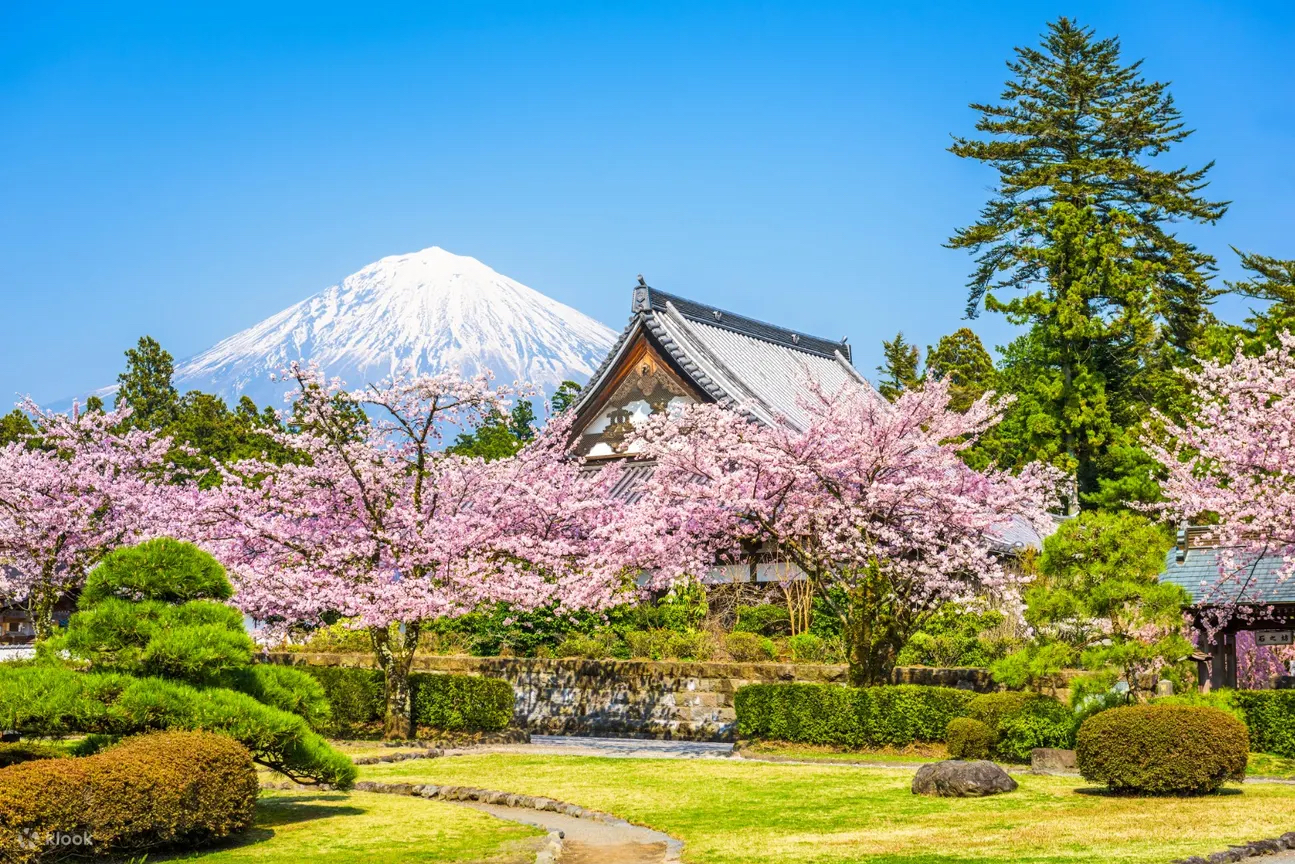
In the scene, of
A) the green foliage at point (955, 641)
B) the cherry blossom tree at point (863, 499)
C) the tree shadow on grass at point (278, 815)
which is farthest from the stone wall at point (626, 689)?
the tree shadow on grass at point (278, 815)

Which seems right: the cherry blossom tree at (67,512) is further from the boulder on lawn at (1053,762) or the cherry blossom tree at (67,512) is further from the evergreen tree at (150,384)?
the evergreen tree at (150,384)

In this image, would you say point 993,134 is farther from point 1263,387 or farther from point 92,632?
point 92,632

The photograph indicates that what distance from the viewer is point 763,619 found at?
30406 millimetres

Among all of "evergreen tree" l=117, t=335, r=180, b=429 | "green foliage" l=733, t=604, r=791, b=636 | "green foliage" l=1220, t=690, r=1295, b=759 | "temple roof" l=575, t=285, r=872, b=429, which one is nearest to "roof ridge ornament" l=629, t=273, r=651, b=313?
"temple roof" l=575, t=285, r=872, b=429

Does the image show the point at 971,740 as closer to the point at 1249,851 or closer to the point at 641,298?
the point at 1249,851

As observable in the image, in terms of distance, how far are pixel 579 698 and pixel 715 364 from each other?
13.8 meters

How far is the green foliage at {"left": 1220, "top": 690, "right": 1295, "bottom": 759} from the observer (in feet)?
69.7

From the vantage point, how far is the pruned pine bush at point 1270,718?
836 inches

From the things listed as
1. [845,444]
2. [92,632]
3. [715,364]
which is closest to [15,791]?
[92,632]

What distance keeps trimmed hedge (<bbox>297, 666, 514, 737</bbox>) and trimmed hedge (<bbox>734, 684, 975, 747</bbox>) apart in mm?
5049

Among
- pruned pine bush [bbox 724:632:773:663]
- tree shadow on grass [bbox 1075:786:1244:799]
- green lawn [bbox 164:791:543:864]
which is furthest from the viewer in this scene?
pruned pine bush [bbox 724:632:773:663]

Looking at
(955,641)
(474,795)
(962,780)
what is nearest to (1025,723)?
(962,780)

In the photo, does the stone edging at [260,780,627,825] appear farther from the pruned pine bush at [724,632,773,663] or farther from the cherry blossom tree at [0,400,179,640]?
the cherry blossom tree at [0,400,179,640]

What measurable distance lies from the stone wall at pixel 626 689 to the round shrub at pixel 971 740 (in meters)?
3.87
